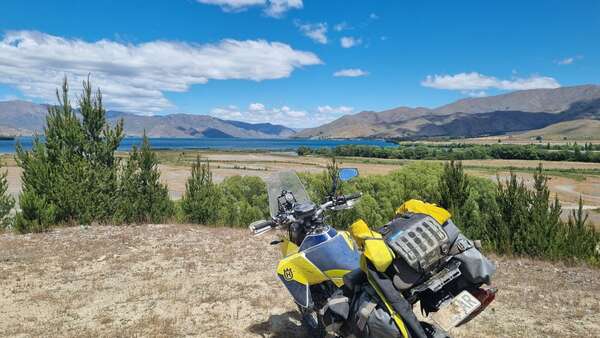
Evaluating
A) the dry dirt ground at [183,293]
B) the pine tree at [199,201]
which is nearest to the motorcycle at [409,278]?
the dry dirt ground at [183,293]

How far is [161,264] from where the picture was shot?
31.0 ft

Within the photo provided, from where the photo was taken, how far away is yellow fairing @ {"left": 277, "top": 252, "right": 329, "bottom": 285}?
4191 millimetres

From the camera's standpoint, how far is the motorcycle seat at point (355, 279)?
3674mm

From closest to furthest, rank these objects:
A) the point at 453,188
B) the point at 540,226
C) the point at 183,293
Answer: the point at 183,293, the point at 540,226, the point at 453,188

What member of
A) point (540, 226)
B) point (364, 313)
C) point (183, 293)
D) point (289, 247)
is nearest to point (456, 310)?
point (364, 313)

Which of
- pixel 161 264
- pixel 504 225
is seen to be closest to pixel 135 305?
pixel 161 264

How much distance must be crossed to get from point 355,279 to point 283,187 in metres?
1.83

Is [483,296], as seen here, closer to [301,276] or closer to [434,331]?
[434,331]

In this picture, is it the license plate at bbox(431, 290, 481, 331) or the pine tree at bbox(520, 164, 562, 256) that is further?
the pine tree at bbox(520, 164, 562, 256)

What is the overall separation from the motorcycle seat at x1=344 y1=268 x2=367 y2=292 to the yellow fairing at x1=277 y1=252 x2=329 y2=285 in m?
0.47

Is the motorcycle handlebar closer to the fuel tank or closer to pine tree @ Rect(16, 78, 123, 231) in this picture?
the fuel tank

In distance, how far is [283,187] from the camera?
5203 mm

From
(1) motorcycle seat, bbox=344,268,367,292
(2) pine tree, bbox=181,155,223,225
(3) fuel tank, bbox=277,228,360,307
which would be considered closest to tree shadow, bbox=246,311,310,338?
(3) fuel tank, bbox=277,228,360,307

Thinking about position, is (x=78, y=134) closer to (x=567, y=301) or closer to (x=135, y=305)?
(x=135, y=305)
